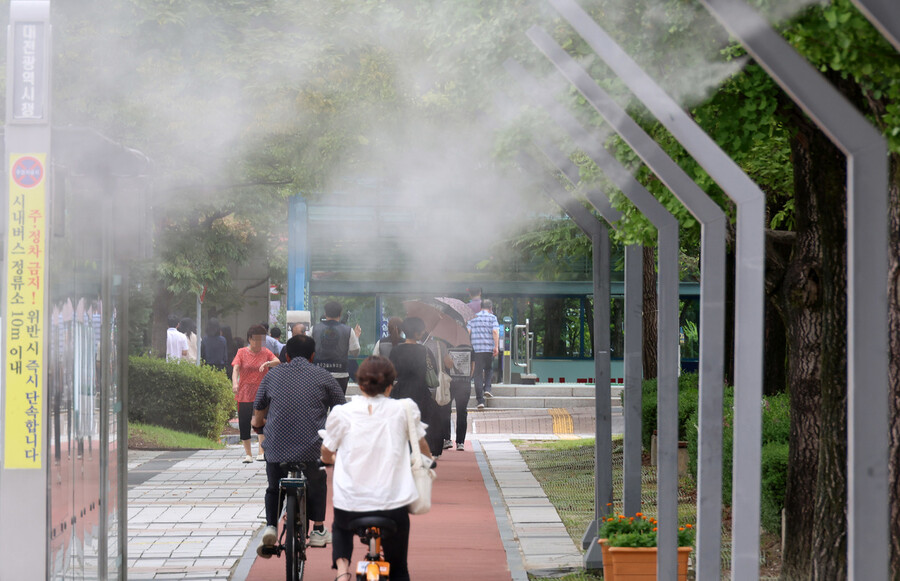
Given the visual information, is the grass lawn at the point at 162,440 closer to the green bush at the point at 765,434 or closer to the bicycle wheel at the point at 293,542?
the green bush at the point at 765,434

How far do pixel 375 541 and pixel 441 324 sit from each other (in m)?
8.42

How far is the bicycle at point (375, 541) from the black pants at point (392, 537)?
0.13 feet

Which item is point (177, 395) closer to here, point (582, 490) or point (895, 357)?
point (582, 490)

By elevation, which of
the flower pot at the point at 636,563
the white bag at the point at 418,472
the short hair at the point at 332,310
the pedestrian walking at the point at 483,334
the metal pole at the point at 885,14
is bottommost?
the flower pot at the point at 636,563

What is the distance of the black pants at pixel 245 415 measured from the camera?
42.5ft

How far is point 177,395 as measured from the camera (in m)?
16.3

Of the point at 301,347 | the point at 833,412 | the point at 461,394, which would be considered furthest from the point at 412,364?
the point at 833,412

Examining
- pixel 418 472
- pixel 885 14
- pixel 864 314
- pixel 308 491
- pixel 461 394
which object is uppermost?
pixel 885 14

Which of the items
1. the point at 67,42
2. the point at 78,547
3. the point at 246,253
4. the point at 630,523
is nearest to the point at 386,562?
the point at 78,547

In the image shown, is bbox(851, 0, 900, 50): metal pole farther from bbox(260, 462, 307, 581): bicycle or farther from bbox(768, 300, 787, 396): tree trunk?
bbox(768, 300, 787, 396): tree trunk

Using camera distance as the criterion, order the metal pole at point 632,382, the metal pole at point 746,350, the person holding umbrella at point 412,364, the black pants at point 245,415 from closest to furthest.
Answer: the metal pole at point 746,350 → the metal pole at point 632,382 → the person holding umbrella at point 412,364 → the black pants at point 245,415

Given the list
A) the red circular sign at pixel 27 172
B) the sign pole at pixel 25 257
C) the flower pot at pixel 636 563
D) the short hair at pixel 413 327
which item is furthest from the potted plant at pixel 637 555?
the short hair at pixel 413 327

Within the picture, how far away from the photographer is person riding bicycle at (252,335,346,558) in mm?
6984

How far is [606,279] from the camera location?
8219 millimetres
